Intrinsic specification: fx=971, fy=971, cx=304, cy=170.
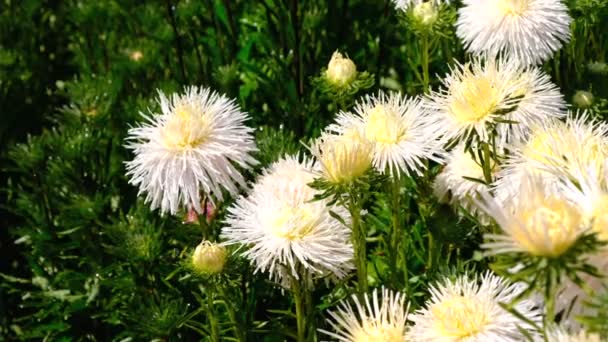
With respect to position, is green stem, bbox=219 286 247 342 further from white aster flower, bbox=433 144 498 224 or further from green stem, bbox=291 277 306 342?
white aster flower, bbox=433 144 498 224

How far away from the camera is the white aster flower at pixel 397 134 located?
51.8 inches

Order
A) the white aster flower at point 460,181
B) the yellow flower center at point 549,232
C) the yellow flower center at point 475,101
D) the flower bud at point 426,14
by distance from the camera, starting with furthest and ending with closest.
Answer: the flower bud at point 426,14 < the white aster flower at point 460,181 < the yellow flower center at point 475,101 < the yellow flower center at point 549,232

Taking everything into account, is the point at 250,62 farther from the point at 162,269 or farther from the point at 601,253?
the point at 601,253

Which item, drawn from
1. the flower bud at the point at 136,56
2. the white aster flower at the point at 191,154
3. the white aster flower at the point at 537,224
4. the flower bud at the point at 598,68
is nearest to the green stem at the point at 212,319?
the white aster flower at the point at 191,154

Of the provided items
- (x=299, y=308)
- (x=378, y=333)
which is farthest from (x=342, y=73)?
(x=378, y=333)

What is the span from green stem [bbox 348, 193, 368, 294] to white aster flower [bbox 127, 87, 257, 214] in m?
0.22

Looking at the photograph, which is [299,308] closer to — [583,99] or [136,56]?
[583,99]

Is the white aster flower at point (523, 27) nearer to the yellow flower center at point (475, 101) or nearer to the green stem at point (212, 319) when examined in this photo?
the yellow flower center at point (475, 101)

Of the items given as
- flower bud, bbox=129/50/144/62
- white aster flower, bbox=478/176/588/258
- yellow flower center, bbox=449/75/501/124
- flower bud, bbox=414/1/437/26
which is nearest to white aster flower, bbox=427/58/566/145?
yellow flower center, bbox=449/75/501/124

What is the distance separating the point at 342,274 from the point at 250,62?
107 cm

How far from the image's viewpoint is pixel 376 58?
227 centimetres

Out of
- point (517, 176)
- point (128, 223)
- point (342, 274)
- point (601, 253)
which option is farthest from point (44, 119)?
point (601, 253)

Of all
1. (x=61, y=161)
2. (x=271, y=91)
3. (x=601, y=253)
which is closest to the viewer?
(x=601, y=253)

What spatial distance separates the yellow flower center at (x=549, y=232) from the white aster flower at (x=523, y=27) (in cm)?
72
